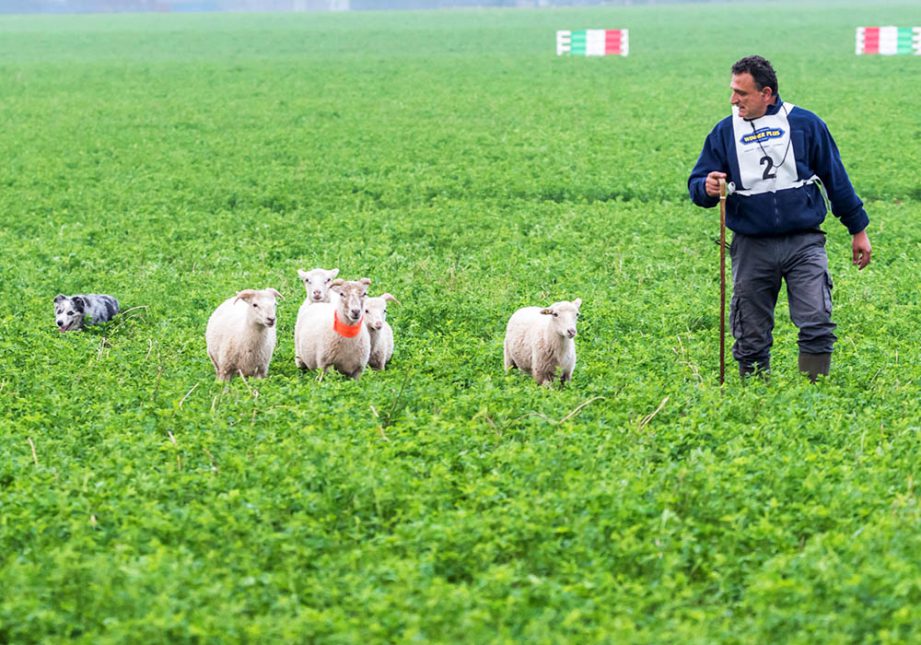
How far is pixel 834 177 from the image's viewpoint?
29.5ft

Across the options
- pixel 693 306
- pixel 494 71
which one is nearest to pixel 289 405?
pixel 693 306

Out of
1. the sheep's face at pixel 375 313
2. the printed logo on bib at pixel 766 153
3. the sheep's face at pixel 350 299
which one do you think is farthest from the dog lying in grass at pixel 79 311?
the printed logo on bib at pixel 766 153

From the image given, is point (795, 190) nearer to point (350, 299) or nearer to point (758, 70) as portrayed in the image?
point (758, 70)

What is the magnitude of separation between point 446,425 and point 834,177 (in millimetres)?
3255

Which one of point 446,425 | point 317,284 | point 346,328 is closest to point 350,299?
point 346,328

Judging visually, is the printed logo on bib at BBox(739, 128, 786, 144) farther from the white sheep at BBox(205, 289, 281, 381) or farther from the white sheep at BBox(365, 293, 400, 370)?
the white sheep at BBox(205, 289, 281, 381)

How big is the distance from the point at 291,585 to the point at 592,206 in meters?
13.6

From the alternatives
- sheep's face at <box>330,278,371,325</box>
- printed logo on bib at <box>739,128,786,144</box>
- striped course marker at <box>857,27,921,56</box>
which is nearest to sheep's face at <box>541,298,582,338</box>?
sheep's face at <box>330,278,371,325</box>

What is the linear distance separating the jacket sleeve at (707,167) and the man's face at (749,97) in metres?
0.32

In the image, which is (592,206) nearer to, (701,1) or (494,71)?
(494,71)

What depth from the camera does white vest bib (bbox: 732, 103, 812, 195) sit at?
8891mm

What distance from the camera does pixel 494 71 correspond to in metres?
44.0

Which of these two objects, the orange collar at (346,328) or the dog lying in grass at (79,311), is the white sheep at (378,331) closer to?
the orange collar at (346,328)

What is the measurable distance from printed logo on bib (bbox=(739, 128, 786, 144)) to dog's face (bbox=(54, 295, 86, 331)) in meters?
6.42
